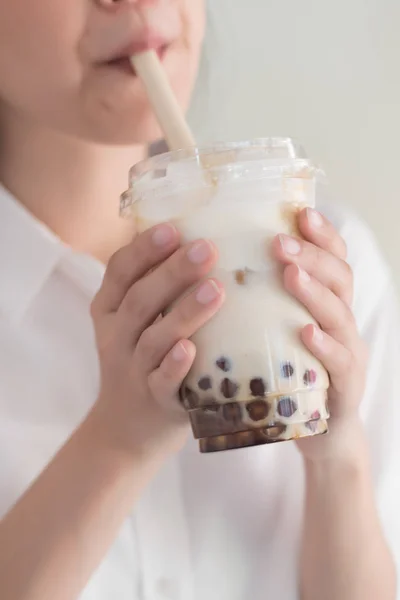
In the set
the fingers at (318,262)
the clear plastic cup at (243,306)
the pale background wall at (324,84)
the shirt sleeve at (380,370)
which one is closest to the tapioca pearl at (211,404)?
the clear plastic cup at (243,306)

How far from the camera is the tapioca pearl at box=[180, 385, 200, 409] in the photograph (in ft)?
1.56

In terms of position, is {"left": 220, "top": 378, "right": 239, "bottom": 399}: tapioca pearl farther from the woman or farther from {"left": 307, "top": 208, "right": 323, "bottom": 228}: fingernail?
{"left": 307, "top": 208, "right": 323, "bottom": 228}: fingernail

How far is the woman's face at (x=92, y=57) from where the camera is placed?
1.92 feet

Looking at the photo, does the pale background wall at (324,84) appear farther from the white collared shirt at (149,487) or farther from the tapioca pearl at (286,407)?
the tapioca pearl at (286,407)

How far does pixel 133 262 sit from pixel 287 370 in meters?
0.14

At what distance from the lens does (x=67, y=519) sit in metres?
0.58

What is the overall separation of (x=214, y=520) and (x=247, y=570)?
0.20 ft

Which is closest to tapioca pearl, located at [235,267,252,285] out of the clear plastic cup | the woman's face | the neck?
the clear plastic cup

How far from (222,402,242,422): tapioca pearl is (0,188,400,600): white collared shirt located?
0.26 m

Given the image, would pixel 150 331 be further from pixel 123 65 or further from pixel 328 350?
pixel 123 65

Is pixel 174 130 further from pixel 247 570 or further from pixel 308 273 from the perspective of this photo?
pixel 247 570

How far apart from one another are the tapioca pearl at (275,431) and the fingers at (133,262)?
0.14 meters

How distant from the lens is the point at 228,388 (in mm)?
459

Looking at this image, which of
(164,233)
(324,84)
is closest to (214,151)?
(164,233)
